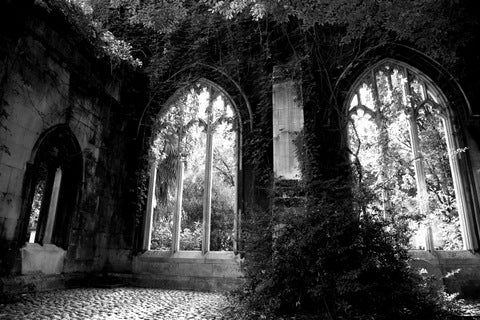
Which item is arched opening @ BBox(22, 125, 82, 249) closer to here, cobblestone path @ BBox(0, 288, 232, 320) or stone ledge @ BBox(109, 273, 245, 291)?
cobblestone path @ BBox(0, 288, 232, 320)

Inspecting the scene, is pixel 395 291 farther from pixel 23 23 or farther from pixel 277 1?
pixel 23 23

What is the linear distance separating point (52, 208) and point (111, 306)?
2.16 m

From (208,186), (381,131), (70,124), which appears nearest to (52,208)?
(70,124)

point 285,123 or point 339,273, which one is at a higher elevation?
point 285,123

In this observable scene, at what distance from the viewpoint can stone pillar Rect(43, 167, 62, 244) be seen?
16.1 ft

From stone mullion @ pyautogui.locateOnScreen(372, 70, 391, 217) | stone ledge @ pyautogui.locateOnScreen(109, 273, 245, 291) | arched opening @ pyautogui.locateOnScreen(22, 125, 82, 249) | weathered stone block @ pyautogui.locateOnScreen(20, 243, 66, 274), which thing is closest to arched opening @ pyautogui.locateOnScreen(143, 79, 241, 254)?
stone ledge @ pyautogui.locateOnScreen(109, 273, 245, 291)

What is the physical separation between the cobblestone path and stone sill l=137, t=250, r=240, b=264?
0.83m

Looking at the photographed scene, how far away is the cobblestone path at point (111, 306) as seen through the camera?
3106mm

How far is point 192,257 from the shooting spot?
224 inches

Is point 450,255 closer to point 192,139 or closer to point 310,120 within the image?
point 310,120

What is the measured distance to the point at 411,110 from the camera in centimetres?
595

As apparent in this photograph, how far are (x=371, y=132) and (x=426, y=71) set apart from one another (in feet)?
4.59

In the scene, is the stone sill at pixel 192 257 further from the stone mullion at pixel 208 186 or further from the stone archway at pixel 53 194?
the stone archway at pixel 53 194

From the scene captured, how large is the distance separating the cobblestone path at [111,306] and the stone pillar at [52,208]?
824 mm
